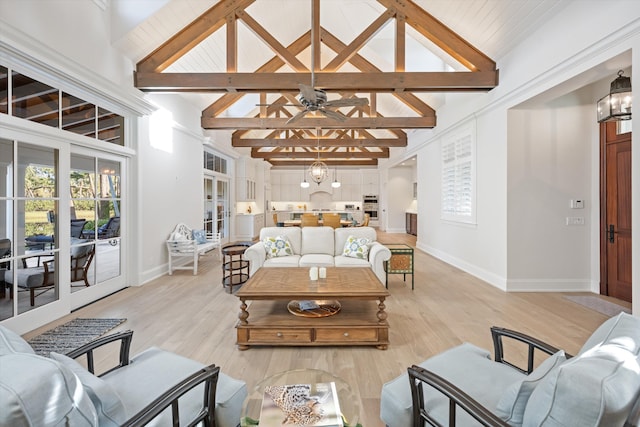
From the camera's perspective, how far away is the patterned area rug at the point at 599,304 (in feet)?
11.1

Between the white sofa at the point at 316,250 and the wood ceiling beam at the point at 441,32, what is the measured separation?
2922 millimetres

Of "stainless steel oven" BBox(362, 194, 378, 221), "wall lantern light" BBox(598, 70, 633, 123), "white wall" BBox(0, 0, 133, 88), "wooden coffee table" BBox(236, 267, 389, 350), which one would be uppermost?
"white wall" BBox(0, 0, 133, 88)

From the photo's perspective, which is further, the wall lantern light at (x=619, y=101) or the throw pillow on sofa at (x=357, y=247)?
the throw pillow on sofa at (x=357, y=247)

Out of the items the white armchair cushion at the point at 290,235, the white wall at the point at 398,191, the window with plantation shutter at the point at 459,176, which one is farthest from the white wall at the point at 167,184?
the white wall at the point at 398,191

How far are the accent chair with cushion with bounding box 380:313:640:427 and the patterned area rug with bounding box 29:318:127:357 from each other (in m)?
2.76

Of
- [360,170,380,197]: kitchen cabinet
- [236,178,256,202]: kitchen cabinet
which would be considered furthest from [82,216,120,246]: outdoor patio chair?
[360,170,380,197]: kitchen cabinet

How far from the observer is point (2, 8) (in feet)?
8.23

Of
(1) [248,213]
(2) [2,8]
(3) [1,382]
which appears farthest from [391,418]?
(1) [248,213]

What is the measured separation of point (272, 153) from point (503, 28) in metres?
8.26

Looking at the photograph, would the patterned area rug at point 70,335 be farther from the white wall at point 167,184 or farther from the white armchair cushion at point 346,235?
the white armchair cushion at point 346,235

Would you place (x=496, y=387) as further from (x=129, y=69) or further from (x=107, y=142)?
(x=129, y=69)

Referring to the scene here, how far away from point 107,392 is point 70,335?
2.47 metres

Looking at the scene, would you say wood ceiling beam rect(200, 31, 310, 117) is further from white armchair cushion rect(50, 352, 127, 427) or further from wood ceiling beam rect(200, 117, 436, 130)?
white armchair cushion rect(50, 352, 127, 427)

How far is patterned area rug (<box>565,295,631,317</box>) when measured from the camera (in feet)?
11.1
